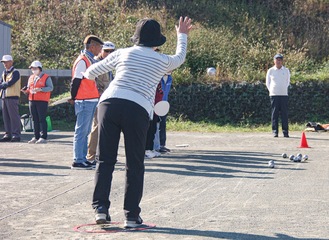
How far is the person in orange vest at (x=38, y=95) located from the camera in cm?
1744

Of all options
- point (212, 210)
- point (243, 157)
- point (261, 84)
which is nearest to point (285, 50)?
point (261, 84)

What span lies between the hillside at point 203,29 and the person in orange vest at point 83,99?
1173 cm

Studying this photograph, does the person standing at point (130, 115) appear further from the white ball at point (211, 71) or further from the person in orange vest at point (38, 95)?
the white ball at point (211, 71)

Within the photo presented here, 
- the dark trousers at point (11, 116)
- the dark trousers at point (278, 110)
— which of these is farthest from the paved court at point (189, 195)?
the dark trousers at point (278, 110)

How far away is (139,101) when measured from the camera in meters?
7.84

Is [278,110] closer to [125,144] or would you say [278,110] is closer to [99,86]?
[99,86]

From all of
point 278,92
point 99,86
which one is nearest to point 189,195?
point 99,86

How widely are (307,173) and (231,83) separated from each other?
11152 millimetres

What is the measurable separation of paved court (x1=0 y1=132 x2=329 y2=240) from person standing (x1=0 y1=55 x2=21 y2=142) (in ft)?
6.74

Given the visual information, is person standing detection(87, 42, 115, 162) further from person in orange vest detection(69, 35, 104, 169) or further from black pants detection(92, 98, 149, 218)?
black pants detection(92, 98, 149, 218)

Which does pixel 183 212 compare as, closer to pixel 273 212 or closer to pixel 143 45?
pixel 273 212

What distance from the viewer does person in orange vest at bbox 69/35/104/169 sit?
40.2ft

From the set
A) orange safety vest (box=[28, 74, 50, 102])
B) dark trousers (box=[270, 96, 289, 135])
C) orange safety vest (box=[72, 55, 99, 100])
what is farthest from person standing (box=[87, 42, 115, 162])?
dark trousers (box=[270, 96, 289, 135])

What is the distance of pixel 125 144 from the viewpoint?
7.89 metres
